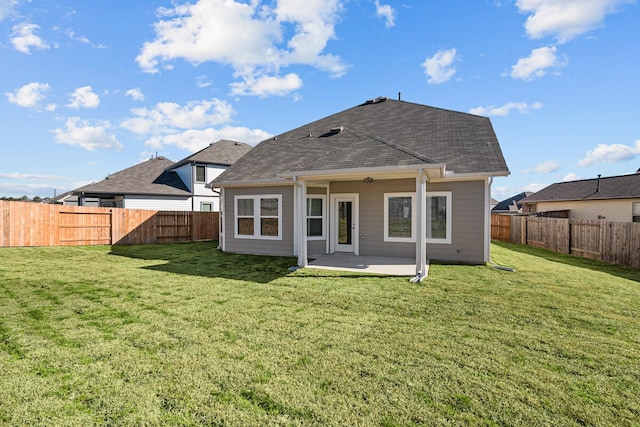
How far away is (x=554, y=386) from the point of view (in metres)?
2.90

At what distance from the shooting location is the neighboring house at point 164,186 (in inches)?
819

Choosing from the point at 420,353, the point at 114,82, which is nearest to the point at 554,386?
the point at 420,353

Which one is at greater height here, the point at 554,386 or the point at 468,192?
the point at 468,192

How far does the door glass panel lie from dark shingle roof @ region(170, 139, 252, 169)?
15.6m

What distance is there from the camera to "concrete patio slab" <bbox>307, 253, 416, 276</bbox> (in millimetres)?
8023

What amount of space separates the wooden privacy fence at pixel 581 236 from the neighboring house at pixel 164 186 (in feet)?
66.2

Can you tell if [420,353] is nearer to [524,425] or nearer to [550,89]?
[524,425]

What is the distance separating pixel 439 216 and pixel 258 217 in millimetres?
6431

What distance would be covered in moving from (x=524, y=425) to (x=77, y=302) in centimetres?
680

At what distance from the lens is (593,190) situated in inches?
832

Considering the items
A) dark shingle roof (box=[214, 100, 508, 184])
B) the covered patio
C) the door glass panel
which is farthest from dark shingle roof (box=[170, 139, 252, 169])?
the covered patio

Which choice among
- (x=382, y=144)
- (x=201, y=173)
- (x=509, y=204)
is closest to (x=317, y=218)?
(x=382, y=144)

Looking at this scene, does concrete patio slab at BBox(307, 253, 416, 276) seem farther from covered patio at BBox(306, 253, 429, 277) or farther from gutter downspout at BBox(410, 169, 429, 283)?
gutter downspout at BBox(410, 169, 429, 283)

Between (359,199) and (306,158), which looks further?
Result: (359,199)
